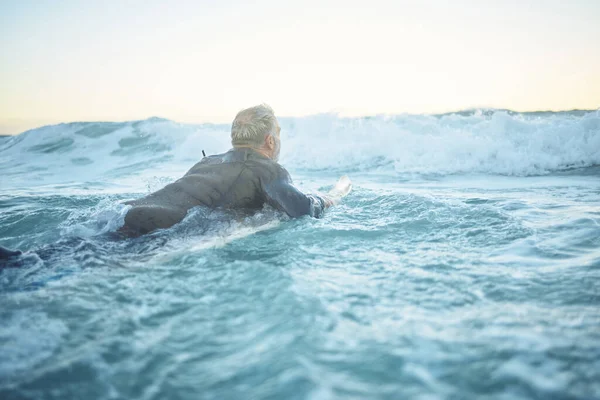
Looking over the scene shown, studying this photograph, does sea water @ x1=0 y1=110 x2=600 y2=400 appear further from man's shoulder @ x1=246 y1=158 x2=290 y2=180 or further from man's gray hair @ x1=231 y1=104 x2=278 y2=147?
man's gray hair @ x1=231 y1=104 x2=278 y2=147

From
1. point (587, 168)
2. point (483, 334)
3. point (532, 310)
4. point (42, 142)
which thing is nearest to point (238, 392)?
point (483, 334)

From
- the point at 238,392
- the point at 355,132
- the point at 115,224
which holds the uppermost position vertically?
the point at 355,132

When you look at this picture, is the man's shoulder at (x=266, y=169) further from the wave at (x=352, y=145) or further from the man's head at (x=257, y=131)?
the wave at (x=352, y=145)

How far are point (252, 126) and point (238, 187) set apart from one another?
72cm

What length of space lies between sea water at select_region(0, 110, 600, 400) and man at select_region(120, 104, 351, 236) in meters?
0.13

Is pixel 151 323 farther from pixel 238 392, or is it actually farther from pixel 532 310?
pixel 532 310

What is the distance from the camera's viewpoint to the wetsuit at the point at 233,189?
2998 millimetres

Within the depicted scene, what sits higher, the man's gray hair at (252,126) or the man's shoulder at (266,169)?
the man's gray hair at (252,126)

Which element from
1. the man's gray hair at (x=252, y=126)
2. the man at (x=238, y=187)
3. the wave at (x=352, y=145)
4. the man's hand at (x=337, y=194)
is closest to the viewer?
the man at (x=238, y=187)

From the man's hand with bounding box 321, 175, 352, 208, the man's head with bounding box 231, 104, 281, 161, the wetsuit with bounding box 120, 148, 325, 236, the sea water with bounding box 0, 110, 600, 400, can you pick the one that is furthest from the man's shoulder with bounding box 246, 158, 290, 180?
the man's hand with bounding box 321, 175, 352, 208

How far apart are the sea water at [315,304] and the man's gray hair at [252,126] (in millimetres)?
793

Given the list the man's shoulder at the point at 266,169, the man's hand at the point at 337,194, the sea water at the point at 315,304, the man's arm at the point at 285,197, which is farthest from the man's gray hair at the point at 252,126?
the man's hand at the point at 337,194

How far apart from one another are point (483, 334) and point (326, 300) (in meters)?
0.72

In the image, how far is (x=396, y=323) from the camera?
165 centimetres
